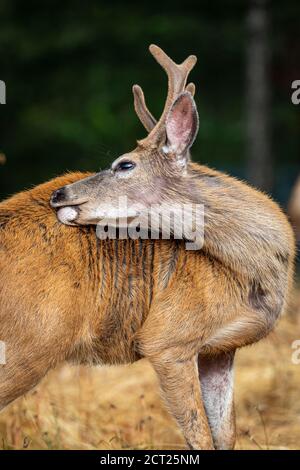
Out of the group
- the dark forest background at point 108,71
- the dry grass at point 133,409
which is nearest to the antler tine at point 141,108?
the dry grass at point 133,409

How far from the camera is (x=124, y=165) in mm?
6340

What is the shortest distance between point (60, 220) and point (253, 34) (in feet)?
32.8

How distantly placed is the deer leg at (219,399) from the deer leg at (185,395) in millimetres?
481

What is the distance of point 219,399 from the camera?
21.6ft

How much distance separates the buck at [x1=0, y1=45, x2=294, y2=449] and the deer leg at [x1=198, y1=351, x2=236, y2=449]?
13.0 inches

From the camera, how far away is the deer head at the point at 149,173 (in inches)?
241

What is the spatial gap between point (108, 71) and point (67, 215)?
12084 mm

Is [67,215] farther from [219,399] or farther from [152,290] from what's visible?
[219,399]

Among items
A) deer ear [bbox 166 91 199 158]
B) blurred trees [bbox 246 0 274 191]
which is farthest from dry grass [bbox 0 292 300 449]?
blurred trees [bbox 246 0 274 191]

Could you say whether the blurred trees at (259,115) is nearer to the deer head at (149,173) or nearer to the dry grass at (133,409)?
the dry grass at (133,409)

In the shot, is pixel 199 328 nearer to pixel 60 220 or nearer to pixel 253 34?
pixel 60 220

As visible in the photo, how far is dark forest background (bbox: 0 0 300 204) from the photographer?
1723cm

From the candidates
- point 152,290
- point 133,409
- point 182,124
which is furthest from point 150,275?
point 133,409
